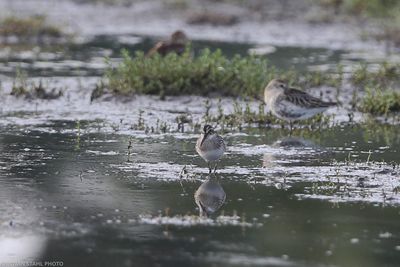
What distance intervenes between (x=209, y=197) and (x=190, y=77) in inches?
271

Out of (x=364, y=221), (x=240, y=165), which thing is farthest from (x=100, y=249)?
(x=240, y=165)

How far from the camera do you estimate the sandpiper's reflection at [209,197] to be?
10.4 meters

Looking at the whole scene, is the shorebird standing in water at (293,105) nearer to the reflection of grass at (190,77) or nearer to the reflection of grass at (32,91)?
the reflection of grass at (190,77)

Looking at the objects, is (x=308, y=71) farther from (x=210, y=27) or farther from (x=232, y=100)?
(x=210, y=27)

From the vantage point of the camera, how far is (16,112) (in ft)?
54.6

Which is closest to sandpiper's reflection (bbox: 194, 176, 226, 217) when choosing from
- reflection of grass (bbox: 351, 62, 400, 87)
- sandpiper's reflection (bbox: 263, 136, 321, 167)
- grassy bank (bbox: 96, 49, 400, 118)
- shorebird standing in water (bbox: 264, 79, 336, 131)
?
sandpiper's reflection (bbox: 263, 136, 321, 167)

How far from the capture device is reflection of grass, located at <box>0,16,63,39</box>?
88.3 feet

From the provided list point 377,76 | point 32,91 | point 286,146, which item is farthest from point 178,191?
point 377,76

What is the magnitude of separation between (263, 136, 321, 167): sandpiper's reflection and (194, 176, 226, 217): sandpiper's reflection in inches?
54.9

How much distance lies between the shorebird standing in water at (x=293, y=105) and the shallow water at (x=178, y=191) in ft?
1.06

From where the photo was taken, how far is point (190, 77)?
1759cm

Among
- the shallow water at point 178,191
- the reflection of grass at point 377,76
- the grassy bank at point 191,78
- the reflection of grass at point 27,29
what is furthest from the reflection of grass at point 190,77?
the reflection of grass at point 27,29

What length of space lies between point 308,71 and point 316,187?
33.0 feet

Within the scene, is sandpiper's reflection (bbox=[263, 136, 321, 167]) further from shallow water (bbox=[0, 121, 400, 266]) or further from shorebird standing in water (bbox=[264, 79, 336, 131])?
shorebird standing in water (bbox=[264, 79, 336, 131])
